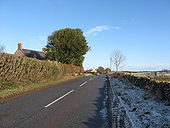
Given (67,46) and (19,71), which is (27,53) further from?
(19,71)

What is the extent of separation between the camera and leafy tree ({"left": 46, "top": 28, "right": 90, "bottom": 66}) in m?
44.9

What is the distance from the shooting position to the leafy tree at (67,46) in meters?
44.9

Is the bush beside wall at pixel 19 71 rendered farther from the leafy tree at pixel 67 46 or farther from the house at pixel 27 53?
the house at pixel 27 53

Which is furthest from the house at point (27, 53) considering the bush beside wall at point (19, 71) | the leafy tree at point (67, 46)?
the bush beside wall at point (19, 71)

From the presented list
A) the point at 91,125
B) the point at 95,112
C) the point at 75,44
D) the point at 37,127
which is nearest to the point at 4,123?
the point at 37,127

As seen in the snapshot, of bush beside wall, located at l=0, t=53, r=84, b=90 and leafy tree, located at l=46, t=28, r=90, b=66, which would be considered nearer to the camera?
bush beside wall, located at l=0, t=53, r=84, b=90

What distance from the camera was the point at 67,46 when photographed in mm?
44875

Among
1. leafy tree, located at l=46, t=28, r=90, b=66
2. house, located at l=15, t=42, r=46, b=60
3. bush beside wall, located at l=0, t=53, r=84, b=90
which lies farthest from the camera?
house, located at l=15, t=42, r=46, b=60

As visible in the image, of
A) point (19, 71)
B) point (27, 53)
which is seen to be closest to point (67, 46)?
point (27, 53)

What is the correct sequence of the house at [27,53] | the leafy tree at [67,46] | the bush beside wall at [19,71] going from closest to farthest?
the bush beside wall at [19,71]
the leafy tree at [67,46]
the house at [27,53]

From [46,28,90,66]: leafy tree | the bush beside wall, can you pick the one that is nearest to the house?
[46,28,90,66]: leafy tree

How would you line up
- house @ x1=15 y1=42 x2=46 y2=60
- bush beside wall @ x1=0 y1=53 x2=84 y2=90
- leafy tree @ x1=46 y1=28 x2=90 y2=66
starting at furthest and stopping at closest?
house @ x1=15 y1=42 x2=46 y2=60
leafy tree @ x1=46 y1=28 x2=90 y2=66
bush beside wall @ x1=0 y1=53 x2=84 y2=90

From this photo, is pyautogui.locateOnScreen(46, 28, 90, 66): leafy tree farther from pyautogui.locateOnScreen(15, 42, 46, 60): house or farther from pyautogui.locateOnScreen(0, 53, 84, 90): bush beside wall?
pyautogui.locateOnScreen(0, 53, 84, 90): bush beside wall

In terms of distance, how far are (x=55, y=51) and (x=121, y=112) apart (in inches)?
1621
